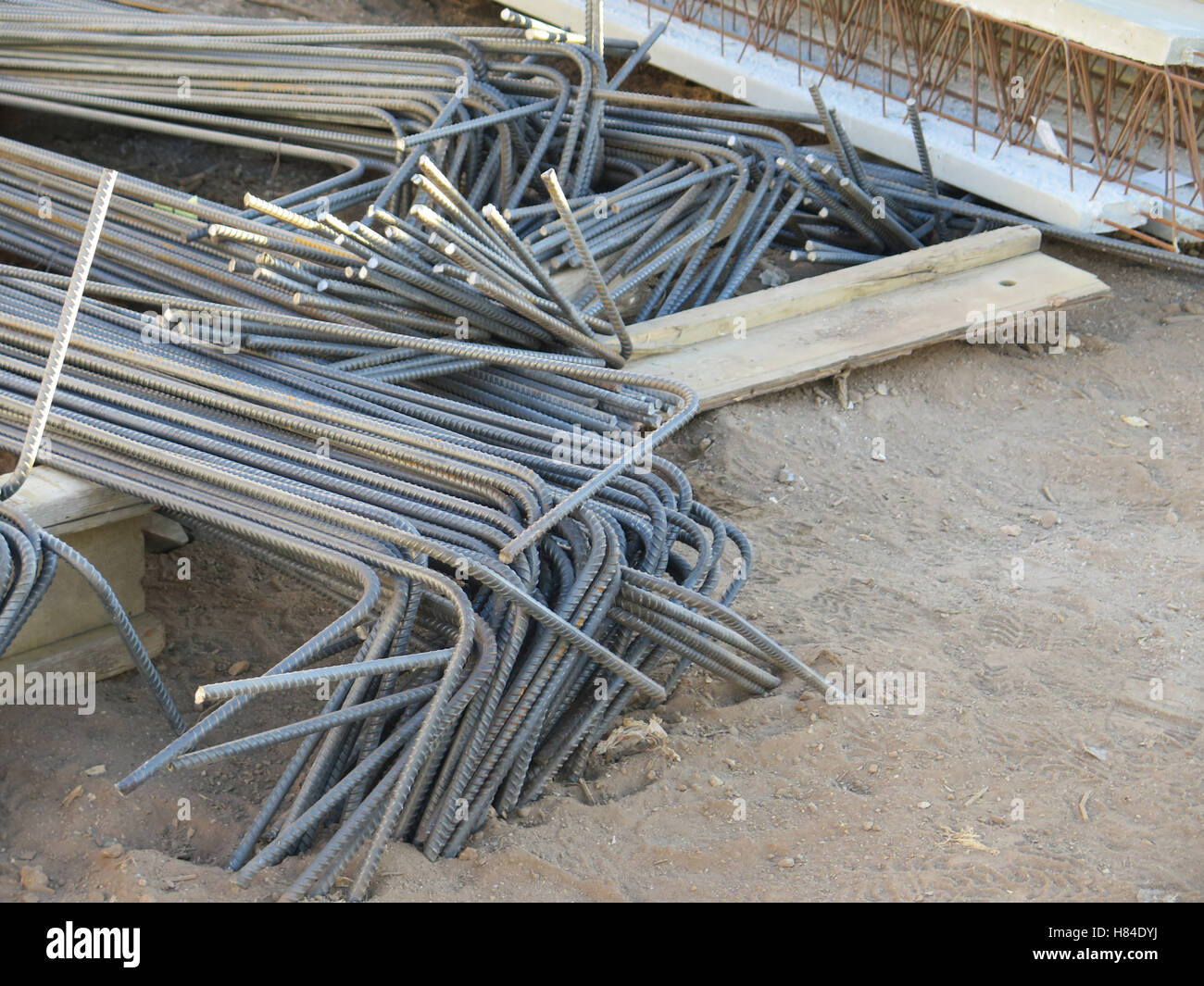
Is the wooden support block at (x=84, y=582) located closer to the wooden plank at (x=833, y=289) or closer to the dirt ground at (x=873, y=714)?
the dirt ground at (x=873, y=714)

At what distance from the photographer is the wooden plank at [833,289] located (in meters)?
5.65

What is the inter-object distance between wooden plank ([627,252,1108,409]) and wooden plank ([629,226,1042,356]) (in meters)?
0.03

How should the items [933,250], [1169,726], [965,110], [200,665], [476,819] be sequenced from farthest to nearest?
[965,110] < [933,250] < [200,665] < [1169,726] < [476,819]

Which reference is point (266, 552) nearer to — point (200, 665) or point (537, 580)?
Result: point (200, 665)

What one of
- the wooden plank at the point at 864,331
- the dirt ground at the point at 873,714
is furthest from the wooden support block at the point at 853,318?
the dirt ground at the point at 873,714

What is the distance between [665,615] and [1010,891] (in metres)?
1.22

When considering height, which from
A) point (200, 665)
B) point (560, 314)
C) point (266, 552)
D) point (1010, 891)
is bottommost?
point (1010, 891)

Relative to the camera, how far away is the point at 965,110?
741 centimetres

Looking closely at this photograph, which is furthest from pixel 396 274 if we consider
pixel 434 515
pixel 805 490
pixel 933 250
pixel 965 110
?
pixel 965 110

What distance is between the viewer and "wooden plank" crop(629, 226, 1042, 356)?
18.5ft

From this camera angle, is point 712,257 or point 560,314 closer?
point 560,314

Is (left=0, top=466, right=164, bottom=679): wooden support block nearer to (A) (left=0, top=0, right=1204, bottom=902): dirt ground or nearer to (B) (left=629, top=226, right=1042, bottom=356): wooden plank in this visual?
(A) (left=0, top=0, right=1204, bottom=902): dirt ground

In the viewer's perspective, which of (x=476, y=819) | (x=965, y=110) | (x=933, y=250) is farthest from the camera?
(x=965, y=110)

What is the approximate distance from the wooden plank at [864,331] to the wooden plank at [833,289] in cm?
3
